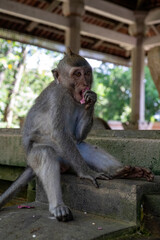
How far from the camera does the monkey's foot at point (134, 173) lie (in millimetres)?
2716

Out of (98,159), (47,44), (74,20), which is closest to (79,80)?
(98,159)

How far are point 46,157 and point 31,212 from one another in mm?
444

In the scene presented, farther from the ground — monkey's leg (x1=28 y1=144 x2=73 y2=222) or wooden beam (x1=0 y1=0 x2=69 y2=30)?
wooden beam (x1=0 y1=0 x2=69 y2=30)

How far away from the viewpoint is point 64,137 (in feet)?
9.21

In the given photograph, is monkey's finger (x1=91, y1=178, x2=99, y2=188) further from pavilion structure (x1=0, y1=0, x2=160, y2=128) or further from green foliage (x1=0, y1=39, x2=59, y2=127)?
green foliage (x1=0, y1=39, x2=59, y2=127)

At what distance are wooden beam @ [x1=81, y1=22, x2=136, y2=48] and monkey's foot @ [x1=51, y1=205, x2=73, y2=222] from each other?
797cm

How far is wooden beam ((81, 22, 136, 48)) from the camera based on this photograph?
10.1m

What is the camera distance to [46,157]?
2.71m

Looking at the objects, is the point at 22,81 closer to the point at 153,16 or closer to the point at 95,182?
the point at 153,16

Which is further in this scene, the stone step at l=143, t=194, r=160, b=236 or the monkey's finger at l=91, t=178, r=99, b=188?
the monkey's finger at l=91, t=178, r=99, b=188

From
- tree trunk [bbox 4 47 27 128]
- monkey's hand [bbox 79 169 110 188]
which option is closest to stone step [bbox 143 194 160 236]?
monkey's hand [bbox 79 169 110 188]

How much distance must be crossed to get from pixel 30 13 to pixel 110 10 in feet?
7.34

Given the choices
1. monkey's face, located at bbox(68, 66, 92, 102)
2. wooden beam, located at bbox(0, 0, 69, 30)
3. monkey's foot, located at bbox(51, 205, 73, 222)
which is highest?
wooden beam, located at bbox(0, 0, 69, 30)

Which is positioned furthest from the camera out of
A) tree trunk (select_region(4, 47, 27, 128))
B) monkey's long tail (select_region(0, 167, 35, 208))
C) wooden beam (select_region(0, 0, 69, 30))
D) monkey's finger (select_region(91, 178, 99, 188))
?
tree trunk (select_region(4, 47, 27, 128))
